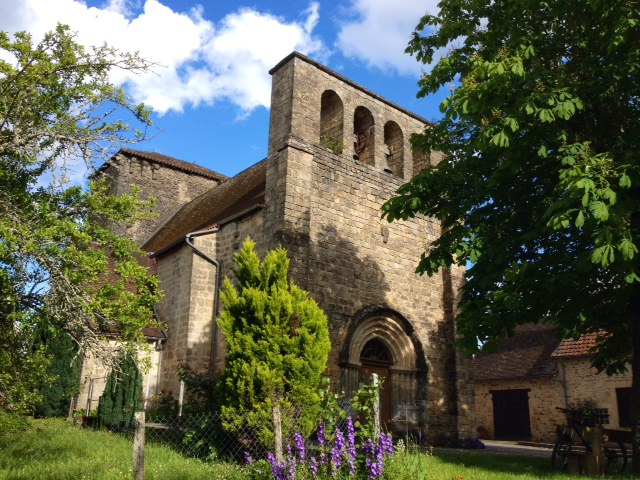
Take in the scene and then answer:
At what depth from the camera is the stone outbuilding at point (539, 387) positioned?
17.1 meters

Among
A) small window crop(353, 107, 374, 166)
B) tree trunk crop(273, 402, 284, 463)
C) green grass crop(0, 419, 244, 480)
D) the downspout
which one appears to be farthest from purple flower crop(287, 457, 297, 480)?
the downspout

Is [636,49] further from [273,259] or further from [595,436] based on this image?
[273,259]

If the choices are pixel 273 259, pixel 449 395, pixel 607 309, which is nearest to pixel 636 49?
pixel 607 309

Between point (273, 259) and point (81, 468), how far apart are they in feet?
13.7

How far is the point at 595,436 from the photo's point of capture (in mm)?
8266

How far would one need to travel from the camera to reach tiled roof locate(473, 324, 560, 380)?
19.6 metres

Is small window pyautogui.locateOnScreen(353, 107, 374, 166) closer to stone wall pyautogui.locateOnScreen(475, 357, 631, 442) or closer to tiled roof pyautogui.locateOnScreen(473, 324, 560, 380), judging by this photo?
tiled roof pyautogui.locateOnScreen(473, 324, 560, 380)

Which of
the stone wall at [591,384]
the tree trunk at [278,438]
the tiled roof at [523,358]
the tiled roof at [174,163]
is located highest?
the tiled roof at [174,163]

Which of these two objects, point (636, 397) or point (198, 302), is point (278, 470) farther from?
point (198, 302)

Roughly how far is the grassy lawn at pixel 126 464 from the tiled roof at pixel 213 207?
18.6 feet

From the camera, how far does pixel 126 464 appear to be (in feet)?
23.8

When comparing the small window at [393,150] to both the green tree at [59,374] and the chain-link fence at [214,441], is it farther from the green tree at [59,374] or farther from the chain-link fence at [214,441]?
the green tree at [59,374]

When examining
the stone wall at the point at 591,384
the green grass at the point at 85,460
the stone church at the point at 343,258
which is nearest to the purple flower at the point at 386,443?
the green grass at the point at 85,460

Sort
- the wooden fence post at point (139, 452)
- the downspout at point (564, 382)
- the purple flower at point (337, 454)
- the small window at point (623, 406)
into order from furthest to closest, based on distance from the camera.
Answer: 1. the downspout at point (564, 382)
2. the small window at point (623, 406)
3. the wooden fence post at point (139, 452)
4. the purple flower at point (337, 454)
